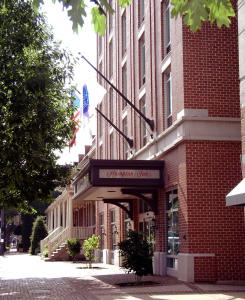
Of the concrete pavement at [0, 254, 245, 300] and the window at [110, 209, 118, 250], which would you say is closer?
the concrete pavement at [0, 254, 245, 300]

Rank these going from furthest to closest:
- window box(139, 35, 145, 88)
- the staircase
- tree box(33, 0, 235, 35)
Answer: the staircase
window box(139, 35, 145, 88)
tree box(33, 0, 235, 35)

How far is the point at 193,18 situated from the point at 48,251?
36.5 m

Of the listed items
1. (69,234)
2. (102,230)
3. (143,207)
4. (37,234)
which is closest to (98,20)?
(143,207)

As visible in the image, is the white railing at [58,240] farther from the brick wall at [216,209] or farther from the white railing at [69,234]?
the brick wall at [216,209]

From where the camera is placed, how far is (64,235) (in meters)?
38.9

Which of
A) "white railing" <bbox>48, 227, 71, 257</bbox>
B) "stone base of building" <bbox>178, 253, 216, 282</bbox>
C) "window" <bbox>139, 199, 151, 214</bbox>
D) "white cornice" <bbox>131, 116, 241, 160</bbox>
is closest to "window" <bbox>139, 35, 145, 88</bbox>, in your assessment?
"window" <bbox>139, 199, 151, 214</bbox>

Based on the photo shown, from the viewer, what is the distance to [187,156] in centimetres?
1725

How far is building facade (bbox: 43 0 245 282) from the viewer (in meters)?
17.0

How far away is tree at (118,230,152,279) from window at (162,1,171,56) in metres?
7.27

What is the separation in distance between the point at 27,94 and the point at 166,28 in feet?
20.6

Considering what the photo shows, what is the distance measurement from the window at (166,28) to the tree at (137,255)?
23.9 ft

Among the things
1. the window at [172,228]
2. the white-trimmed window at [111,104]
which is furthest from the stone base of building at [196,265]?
the white-trimmed window at [111,104]

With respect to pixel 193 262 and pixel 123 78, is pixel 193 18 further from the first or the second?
pixel 123 78

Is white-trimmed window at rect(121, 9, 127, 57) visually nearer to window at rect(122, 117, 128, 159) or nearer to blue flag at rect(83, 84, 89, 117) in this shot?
window at rect(122, 117, 128, 159)
